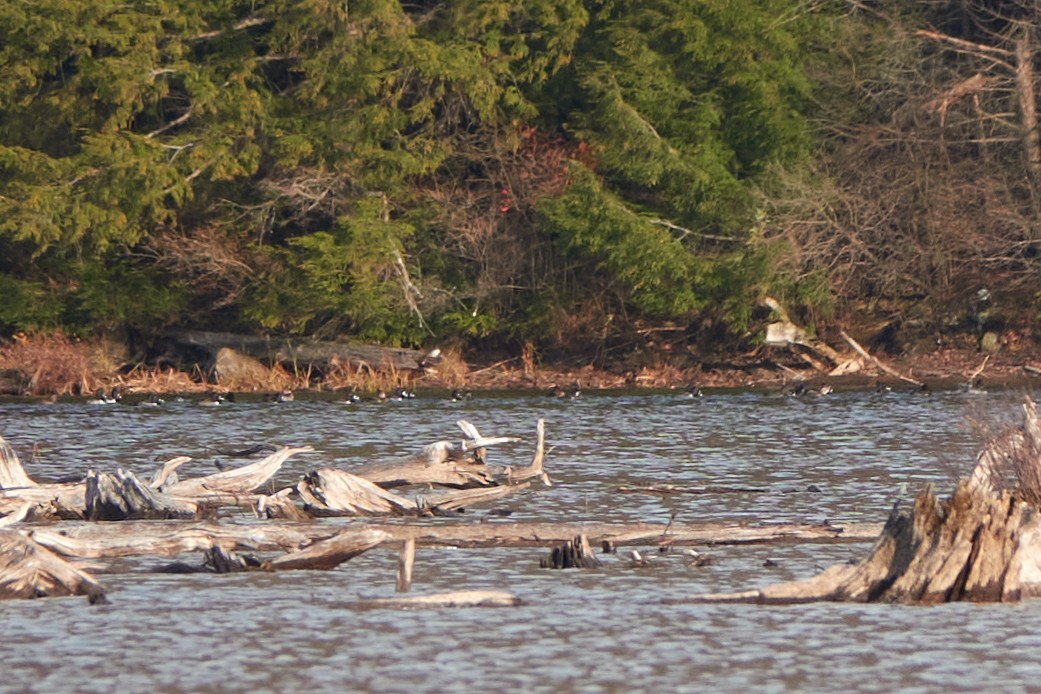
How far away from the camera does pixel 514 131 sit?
37344mm

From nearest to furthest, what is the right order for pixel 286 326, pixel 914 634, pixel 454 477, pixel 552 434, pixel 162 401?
1. pixel 914 634
2. pixel 454 477
3. pixel 552 434
4. pixel 162 401
5. pixel 286 326

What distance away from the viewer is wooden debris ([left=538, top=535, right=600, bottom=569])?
12.9 m

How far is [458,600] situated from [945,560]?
10.3ft

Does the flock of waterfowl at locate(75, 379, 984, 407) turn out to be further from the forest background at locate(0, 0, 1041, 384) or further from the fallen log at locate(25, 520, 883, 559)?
the fallen log at locate(25, 520, 883, 559)

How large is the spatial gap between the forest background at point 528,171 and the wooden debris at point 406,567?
23541mm

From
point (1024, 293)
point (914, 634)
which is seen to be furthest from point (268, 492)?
point (1024, 293)

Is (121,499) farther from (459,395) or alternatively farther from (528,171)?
(528,171)

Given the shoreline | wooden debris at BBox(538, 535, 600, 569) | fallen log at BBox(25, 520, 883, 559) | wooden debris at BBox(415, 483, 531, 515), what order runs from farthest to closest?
the shoreline
wooden debris at BBox(415, 483, 531, 515)
fallen log at BBox(25, 520, 883, 559)
wooden debris at BBox(538, 535, 600, 569)

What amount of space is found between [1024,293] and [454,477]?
22.9 metres

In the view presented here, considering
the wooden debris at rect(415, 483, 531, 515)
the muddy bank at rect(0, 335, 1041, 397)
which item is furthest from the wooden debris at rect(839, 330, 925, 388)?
the wooden debris at rect(415, 483, 531, 515)

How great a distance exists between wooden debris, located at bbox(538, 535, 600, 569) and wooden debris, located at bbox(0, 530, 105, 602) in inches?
129

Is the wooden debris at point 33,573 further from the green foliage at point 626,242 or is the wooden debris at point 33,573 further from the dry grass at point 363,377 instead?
the green foliage at point 626,242

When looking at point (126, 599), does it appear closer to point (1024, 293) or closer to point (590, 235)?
point (590, 235)

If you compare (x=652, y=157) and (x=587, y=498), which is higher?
(x=652, y=157)
